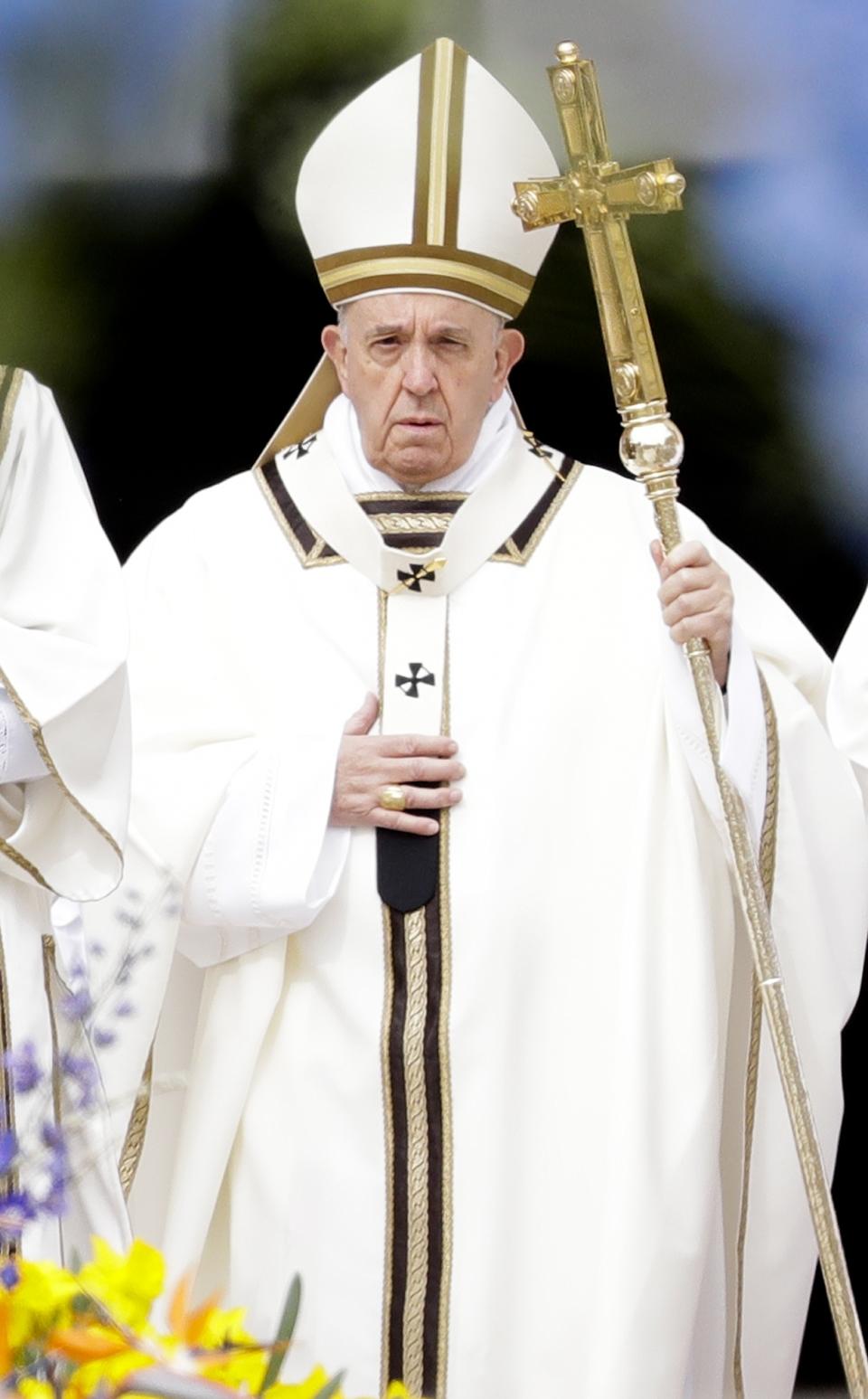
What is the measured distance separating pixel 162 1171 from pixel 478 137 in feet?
7.14

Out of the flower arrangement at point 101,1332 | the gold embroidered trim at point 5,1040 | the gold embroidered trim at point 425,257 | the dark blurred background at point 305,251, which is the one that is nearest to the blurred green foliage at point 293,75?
the dark blurred background at point 305,251

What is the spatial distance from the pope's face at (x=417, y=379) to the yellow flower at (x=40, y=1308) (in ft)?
9.96

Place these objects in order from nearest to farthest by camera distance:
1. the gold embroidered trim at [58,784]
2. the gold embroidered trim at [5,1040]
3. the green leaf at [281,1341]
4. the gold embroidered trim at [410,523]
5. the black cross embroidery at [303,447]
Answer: the green leaf at [281,1341] → the gold embroidered trim at [5,1040] → the gold embroidered trim at [58,784] → the gold embroidered trim at [410,523] → the black cross embroidery at [303,447]

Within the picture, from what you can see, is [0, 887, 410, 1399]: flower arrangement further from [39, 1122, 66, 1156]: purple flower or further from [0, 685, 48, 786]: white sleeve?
[0, 685, 48, 786]: white sleeve

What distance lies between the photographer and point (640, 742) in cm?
451

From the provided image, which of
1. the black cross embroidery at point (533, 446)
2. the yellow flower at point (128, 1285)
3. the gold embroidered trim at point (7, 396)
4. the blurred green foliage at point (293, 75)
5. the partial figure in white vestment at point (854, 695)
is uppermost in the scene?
the blurred green foliage at point (293, 75)

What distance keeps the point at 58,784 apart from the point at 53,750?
0.09 meters

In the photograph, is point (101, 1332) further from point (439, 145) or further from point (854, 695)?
point (439, 145)

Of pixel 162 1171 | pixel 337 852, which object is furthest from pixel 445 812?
pixel 162 1171

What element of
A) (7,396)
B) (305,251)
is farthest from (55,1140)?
(305,251)

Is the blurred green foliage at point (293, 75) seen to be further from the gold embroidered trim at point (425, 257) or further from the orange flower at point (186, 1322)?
the orange flower at point (186, 1322)

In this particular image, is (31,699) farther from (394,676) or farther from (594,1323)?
(594,1323)

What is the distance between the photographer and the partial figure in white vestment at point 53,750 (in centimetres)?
360

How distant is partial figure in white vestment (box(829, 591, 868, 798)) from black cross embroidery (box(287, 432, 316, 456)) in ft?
3.82
